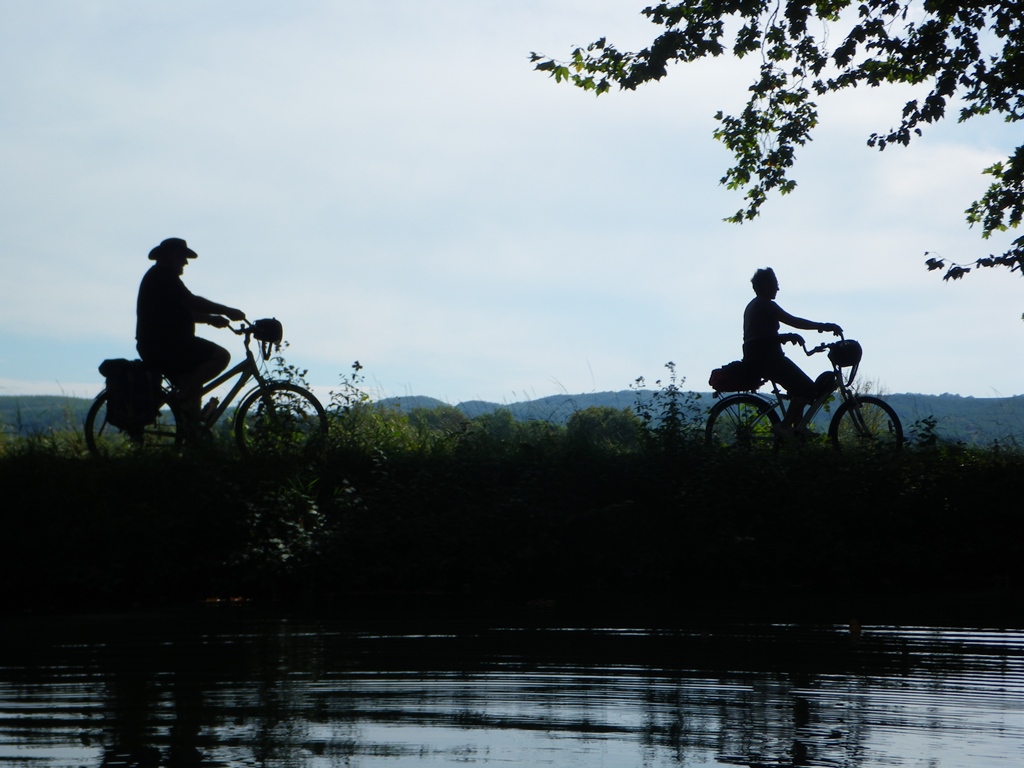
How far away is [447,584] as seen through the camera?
9.62 m

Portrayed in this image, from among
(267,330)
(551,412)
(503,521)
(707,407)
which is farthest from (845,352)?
(267,330)

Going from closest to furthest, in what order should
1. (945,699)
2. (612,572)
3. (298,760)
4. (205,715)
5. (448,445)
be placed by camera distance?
(298,760)
(205,715)
(945,699)
(612,572)
(448,445)

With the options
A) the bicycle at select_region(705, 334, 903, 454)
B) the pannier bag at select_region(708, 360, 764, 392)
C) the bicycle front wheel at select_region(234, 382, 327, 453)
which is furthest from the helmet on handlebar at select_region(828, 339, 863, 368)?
the bicycle front wheel at select_region(234, 382, 327, 453)

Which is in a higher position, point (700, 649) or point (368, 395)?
point (368, 395)

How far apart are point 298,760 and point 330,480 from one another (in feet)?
23.1

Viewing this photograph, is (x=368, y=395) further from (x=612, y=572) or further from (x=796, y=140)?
(x=796, y=140)

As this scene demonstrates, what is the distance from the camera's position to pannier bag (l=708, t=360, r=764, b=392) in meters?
12.5

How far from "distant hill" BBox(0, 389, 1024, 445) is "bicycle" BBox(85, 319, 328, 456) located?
70 cm

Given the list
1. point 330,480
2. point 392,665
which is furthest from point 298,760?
point 330,480

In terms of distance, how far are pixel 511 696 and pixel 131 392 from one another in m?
7.34

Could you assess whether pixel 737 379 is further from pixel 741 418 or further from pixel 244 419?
pixel 244 419

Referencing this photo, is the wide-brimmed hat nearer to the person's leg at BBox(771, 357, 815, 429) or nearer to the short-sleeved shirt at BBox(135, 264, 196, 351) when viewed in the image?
the short-sleeved shirt at BBox(135, 264, 196, 351)

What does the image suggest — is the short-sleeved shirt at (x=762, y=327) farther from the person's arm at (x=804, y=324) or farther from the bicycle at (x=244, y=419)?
the bicycle at (x=244, y=419)

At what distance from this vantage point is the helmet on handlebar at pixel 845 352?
12.6m
